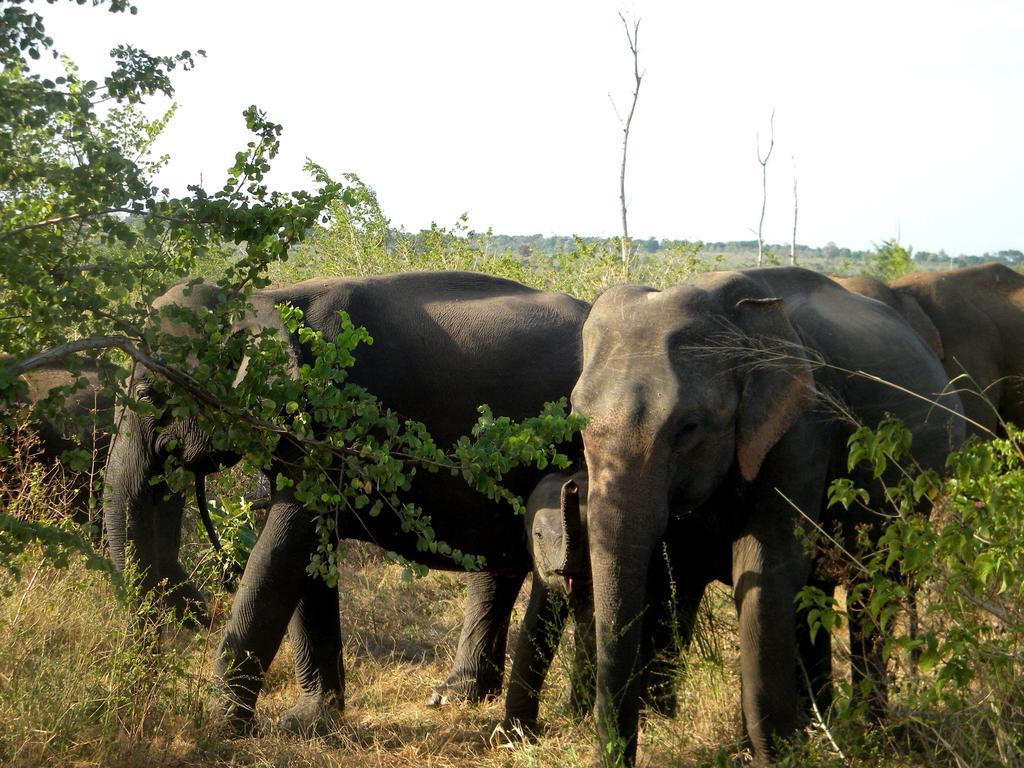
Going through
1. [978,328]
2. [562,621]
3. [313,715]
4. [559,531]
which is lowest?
[313,715]

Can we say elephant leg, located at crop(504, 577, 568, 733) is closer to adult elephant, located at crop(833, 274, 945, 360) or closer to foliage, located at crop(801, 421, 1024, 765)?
foliage, located at crop(801, 421, 1024, 765)

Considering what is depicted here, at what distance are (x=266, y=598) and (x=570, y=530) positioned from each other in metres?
1.60

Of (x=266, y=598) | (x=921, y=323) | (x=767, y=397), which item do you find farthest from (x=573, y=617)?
(x=921, y=323)

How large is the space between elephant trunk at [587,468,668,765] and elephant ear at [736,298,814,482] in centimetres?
51

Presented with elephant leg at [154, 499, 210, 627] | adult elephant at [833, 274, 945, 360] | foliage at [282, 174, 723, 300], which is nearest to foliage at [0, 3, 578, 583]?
elephant leg at [154, 499, 210, 627]

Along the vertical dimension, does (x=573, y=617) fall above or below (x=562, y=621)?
above

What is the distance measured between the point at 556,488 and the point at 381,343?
1204mm

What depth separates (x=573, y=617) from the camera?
5734 millimetres

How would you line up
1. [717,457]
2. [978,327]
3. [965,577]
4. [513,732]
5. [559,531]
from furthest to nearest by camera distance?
[978,327] → [513,732] → [559,531] → [717,457] → [965,577]

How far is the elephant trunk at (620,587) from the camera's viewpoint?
4906 mm

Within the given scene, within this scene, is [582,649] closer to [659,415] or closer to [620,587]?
[620,587]

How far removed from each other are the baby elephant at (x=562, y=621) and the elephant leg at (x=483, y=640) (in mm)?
777

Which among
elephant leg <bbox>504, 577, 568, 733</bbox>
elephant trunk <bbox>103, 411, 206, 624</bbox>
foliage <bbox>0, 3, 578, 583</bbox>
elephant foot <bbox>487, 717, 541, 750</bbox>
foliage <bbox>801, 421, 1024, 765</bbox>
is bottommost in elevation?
elephant foot <bbox>487, 717, 541, 750</bbox>

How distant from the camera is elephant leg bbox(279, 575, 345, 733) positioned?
21.4 ft
